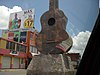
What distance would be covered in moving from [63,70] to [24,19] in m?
30.8

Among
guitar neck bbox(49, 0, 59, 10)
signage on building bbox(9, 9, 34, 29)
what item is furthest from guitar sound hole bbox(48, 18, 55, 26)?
signage on building bbox(9, 9, 34, 29)

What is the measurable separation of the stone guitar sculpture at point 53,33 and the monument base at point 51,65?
1.40ft

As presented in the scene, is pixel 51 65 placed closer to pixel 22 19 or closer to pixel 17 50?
pixel 17 50

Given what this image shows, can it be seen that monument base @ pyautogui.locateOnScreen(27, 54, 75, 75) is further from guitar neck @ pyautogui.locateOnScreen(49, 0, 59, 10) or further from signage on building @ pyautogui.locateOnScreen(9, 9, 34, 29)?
signage on building @ pyautogui.locateOnScreen(9, 9, 34, 29)

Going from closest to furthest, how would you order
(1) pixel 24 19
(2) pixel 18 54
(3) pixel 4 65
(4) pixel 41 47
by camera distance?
(4) pixel 41 47, (3) pixel 4 65, (2) pixel 18 54, (1) pixel 24 19

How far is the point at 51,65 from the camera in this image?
23.4 feet

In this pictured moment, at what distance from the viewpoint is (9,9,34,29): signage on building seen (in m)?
36.0

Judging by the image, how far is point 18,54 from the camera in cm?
2800

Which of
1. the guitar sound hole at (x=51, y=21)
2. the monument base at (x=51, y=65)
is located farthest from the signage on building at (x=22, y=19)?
the monument base at (x=51, y=65)

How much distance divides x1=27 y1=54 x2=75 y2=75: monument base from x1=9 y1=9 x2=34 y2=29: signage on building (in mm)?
27969

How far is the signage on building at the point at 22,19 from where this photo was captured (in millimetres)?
35969

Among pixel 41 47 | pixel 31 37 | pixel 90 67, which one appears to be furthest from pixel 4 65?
pixel 90 67

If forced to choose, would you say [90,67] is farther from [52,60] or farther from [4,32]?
[4,32]

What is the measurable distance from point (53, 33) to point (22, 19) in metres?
29.8
